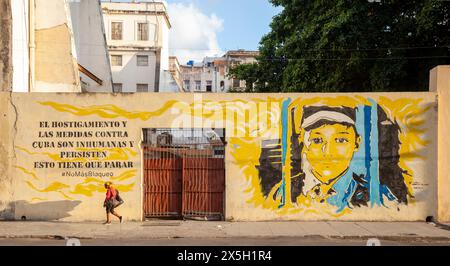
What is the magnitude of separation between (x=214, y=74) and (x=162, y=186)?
55.2m

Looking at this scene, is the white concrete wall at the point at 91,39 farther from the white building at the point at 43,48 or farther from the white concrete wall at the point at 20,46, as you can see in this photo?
the white concrete wall at the point at 20,46

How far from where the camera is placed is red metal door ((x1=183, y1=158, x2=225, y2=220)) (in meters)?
14.0

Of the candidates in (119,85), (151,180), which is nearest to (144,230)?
(151,180)

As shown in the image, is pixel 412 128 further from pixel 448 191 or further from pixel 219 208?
pixel 219 208

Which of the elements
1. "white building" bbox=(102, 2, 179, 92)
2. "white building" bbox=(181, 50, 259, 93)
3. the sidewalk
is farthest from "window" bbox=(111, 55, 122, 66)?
the sidewalk

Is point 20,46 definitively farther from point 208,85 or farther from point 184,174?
point 208,85

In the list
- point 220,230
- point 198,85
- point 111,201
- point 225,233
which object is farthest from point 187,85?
point 225,233

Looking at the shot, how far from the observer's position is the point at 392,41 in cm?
2131

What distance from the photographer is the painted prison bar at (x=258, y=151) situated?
542 inches

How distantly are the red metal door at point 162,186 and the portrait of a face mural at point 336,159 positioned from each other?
2452 mm

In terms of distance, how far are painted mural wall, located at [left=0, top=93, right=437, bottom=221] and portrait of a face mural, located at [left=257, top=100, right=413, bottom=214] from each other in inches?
1.1

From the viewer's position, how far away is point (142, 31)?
54.7 metres

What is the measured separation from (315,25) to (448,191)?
441 inches

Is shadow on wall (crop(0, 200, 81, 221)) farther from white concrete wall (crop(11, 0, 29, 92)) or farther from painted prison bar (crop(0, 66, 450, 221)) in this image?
white concrete wall (crop(11, 0, 29, 92))
